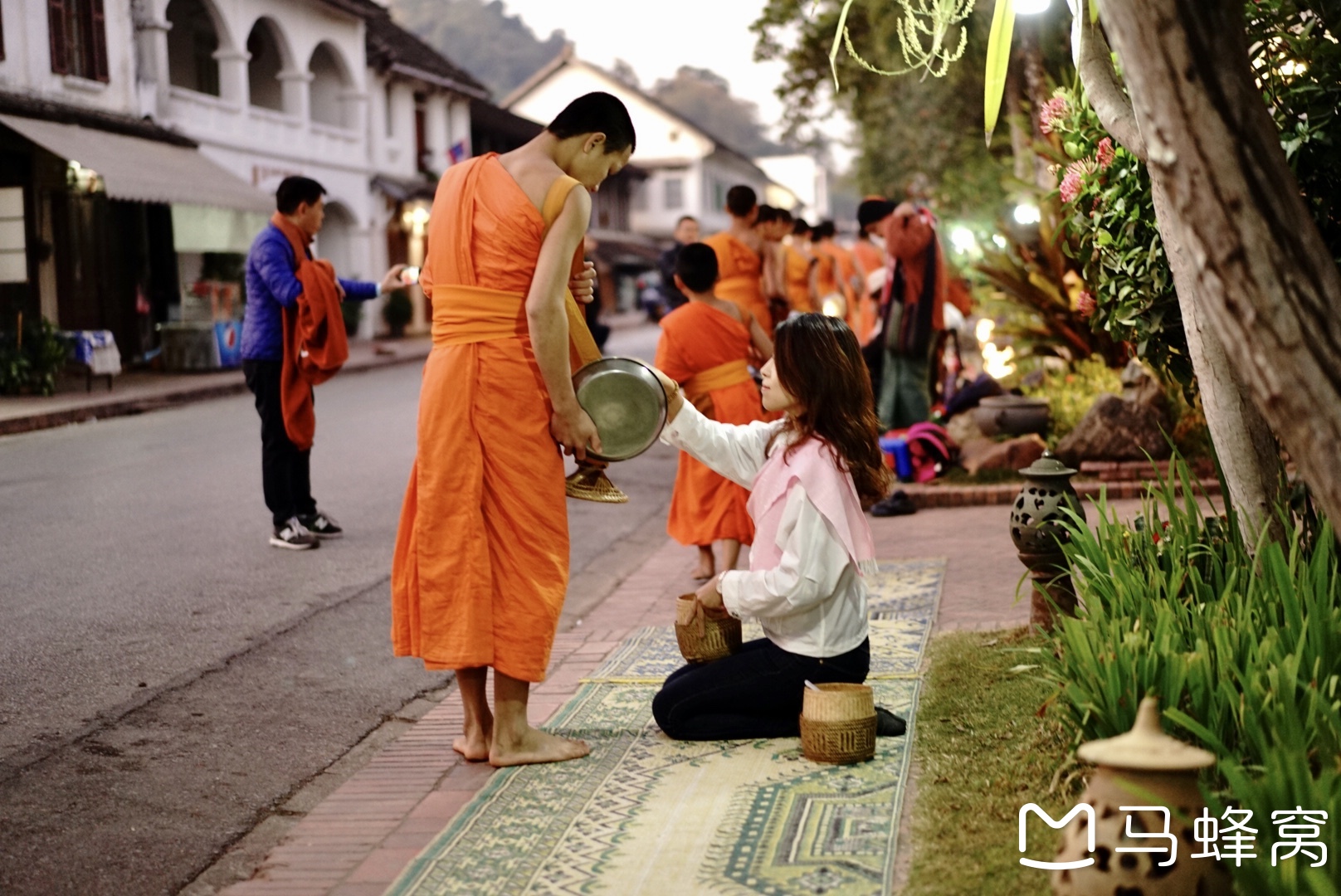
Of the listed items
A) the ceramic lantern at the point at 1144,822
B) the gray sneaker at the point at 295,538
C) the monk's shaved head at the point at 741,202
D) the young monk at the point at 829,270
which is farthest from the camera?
the young monk at the point at 829,270

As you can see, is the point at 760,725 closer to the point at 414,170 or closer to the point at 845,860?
the point at 845,860

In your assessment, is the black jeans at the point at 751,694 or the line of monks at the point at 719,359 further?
the line of monks at the point at 719,359

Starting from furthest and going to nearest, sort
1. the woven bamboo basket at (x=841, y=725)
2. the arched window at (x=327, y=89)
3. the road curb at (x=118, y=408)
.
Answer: the arched window at (x=327, y=89) → the road curb at (x=118, y=408) → the woven bamboo basket at (x=841, y=725)

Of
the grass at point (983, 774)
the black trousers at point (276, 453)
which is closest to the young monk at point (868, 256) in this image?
the black trousers at point (276, 453)

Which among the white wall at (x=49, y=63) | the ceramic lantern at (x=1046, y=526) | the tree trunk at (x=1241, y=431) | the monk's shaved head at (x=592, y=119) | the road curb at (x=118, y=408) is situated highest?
the white wall at (x=49, y=63)

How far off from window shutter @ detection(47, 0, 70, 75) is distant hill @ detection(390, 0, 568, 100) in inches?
3623

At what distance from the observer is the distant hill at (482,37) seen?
116 metres

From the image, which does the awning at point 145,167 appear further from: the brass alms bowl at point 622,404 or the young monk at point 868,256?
the brass alms bowl at point 622,404

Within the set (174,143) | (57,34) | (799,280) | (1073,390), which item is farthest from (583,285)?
(174,143)

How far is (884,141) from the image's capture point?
3294 cm

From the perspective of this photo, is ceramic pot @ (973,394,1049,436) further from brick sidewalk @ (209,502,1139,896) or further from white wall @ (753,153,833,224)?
white wall @ (753,153,833,224)

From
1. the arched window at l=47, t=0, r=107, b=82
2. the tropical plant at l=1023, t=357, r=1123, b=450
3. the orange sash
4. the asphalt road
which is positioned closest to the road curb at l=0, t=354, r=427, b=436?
the asphalt road

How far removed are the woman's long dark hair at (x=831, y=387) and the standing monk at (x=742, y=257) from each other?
12.7ft

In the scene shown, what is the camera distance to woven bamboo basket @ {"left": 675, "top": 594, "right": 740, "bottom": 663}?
4.95 m
